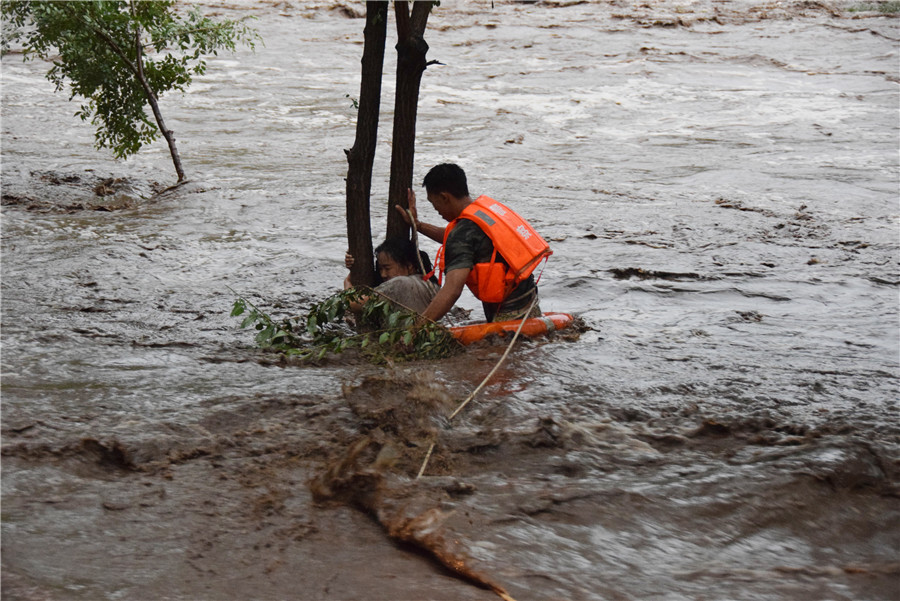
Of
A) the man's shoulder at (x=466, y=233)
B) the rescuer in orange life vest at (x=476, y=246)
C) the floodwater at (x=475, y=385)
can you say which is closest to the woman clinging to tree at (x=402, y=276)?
the rescuer in orange life vest at (x=476, y=246)

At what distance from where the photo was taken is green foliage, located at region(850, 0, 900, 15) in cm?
2430

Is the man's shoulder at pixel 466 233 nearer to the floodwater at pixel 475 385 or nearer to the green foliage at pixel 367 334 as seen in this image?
the green foliage at pixel 367 334

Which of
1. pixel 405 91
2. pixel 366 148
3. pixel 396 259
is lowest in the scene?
pixel 396 259

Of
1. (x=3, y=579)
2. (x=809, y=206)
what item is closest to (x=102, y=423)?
(x=3, y=579)

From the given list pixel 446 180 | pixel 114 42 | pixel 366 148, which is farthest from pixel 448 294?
pixel 114 42

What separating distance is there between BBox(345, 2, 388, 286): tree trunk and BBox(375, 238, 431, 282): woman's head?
0.25 feet

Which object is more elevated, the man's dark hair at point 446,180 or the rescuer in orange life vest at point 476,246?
the man's dark hair at point 446,180

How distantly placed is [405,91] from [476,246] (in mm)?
1131

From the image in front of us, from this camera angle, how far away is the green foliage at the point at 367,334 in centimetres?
575

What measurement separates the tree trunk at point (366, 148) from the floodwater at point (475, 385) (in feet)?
3.42

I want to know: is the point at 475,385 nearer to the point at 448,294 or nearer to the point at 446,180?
the point at 448,294

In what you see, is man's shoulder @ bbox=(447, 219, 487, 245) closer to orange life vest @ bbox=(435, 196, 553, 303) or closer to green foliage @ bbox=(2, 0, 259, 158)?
orange life vest @ bbox=(435, 196, 553, 303)

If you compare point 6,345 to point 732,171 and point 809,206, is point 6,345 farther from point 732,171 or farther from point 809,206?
point 732,171

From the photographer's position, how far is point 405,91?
579 cm
